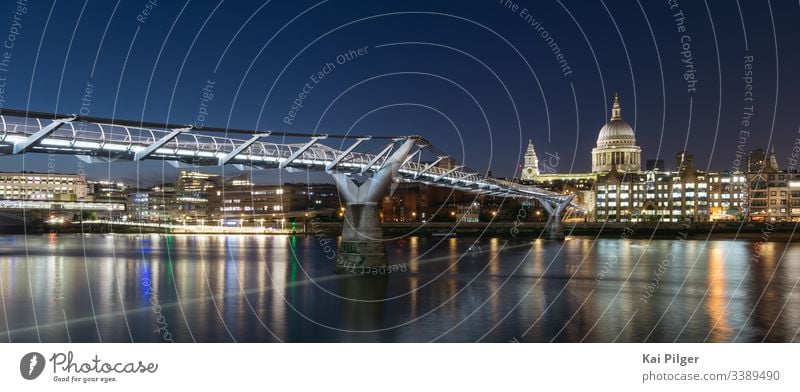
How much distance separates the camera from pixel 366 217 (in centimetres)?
4256

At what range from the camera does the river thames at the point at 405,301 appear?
1061 inches

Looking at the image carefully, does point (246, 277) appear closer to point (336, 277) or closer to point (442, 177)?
point (336, 277)

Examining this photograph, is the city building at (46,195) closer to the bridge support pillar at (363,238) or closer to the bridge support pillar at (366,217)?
the bridge support pillar at (363,238)

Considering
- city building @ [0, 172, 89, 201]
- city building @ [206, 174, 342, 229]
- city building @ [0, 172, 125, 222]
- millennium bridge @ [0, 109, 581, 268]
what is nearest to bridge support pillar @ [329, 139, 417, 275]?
millennium bridge @ [0, 109, 581, 268]

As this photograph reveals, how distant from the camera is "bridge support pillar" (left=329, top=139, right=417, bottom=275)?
42.7 metres

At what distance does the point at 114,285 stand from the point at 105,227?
419 ft

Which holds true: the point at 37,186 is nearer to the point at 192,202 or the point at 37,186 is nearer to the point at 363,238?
the point at 192,202

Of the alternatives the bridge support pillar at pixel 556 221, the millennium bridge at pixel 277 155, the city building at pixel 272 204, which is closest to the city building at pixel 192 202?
the city building at pixel 272 204

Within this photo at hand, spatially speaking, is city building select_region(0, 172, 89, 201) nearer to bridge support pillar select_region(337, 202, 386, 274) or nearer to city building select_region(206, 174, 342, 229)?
city building select_region(206, 174, 342, 229)

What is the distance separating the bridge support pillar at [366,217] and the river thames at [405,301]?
3.48 ft

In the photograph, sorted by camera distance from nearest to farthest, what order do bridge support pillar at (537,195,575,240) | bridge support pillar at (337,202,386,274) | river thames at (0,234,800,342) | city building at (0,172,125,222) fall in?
river thames at (0,234,800,342)
bridge support pillar at (337,202,386,274)
bridge support pillar at (537,195,575,240)
city building at (0,172,125,222)

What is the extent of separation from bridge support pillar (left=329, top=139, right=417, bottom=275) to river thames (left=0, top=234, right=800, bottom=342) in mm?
1061

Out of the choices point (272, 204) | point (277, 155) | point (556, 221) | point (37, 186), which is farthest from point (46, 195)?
point (277, 155)
